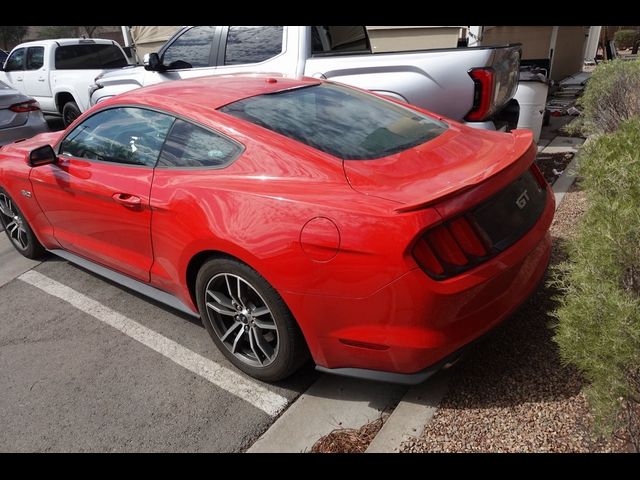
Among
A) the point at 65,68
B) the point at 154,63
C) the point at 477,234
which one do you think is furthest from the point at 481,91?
the point at 65,68

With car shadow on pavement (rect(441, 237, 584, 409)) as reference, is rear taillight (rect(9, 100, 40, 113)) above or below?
above

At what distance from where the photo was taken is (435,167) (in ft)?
8.18

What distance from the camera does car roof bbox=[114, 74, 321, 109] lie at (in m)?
3.04

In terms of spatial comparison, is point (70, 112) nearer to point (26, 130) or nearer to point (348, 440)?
point (26, 130)

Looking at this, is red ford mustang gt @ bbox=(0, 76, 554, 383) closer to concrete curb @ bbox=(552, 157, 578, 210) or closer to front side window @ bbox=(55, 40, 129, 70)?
concrete curb @ bbox=(552, 157, 578, 210)

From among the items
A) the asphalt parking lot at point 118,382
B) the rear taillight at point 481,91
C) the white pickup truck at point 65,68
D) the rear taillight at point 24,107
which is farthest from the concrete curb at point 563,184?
the white pickup truck at point 65,68

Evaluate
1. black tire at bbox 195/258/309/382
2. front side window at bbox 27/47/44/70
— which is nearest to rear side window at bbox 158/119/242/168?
black tire at bbox 195/258/309/382

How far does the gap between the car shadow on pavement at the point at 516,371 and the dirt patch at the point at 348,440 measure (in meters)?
0.37

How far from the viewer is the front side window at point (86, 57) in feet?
31.1

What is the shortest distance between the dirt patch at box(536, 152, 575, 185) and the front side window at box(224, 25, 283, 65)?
129 inches

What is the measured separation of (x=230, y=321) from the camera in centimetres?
294

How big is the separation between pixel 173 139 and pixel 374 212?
146 cm

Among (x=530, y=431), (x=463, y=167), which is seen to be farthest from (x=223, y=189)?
(x=530, y=431)

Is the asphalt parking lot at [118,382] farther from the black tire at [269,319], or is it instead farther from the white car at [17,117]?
the white car at [17,117]
